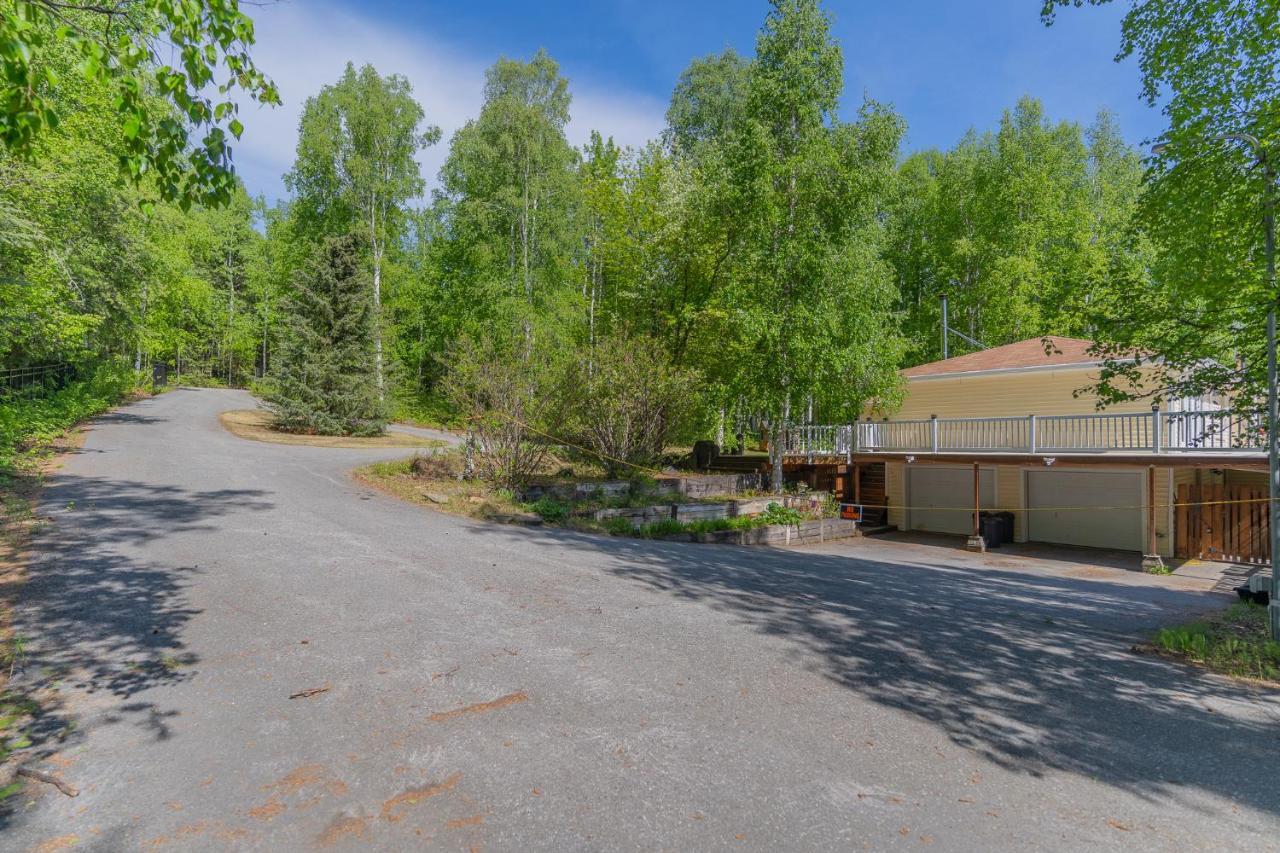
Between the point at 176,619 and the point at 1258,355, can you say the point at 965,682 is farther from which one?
the point at 176,619

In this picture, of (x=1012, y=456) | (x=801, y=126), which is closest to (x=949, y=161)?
(x=801, y=126)

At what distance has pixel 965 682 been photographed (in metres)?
4.50

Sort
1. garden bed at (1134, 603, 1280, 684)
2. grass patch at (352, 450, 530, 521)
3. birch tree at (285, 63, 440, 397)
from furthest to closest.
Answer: birch tree at (285, 63, 440, 397) → grass patch at (352, 450, 530, 521) → garden bed at (1134, 603, 1280, 684)

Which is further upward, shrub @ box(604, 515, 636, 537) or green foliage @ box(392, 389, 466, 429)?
green foliage @ box(392, 389, 466, 429)

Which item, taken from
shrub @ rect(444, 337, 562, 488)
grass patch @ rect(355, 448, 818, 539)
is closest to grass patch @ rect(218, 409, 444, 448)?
grass patch @ rect(355, 448, 818, 539)

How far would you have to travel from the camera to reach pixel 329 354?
20.7 metres

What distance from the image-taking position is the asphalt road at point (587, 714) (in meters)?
2.78

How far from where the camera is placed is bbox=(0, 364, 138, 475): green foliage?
39.3ft

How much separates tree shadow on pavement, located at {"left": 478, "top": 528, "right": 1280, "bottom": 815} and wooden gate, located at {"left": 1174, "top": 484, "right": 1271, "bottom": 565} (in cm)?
869

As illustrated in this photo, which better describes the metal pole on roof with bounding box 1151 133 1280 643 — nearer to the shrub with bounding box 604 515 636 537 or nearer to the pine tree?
the shrub with bounding box 604 515 636 537

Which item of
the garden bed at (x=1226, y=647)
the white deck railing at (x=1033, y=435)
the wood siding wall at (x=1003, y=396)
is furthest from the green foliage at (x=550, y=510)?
the wood siding wall at (x=1003, y=396)

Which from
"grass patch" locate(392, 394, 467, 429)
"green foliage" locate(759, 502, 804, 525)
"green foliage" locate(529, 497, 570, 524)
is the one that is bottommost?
"green foliage" locate(759, 502, 804, 525)

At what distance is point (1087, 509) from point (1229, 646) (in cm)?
1366

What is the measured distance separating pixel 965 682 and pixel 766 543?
31.0 feet
